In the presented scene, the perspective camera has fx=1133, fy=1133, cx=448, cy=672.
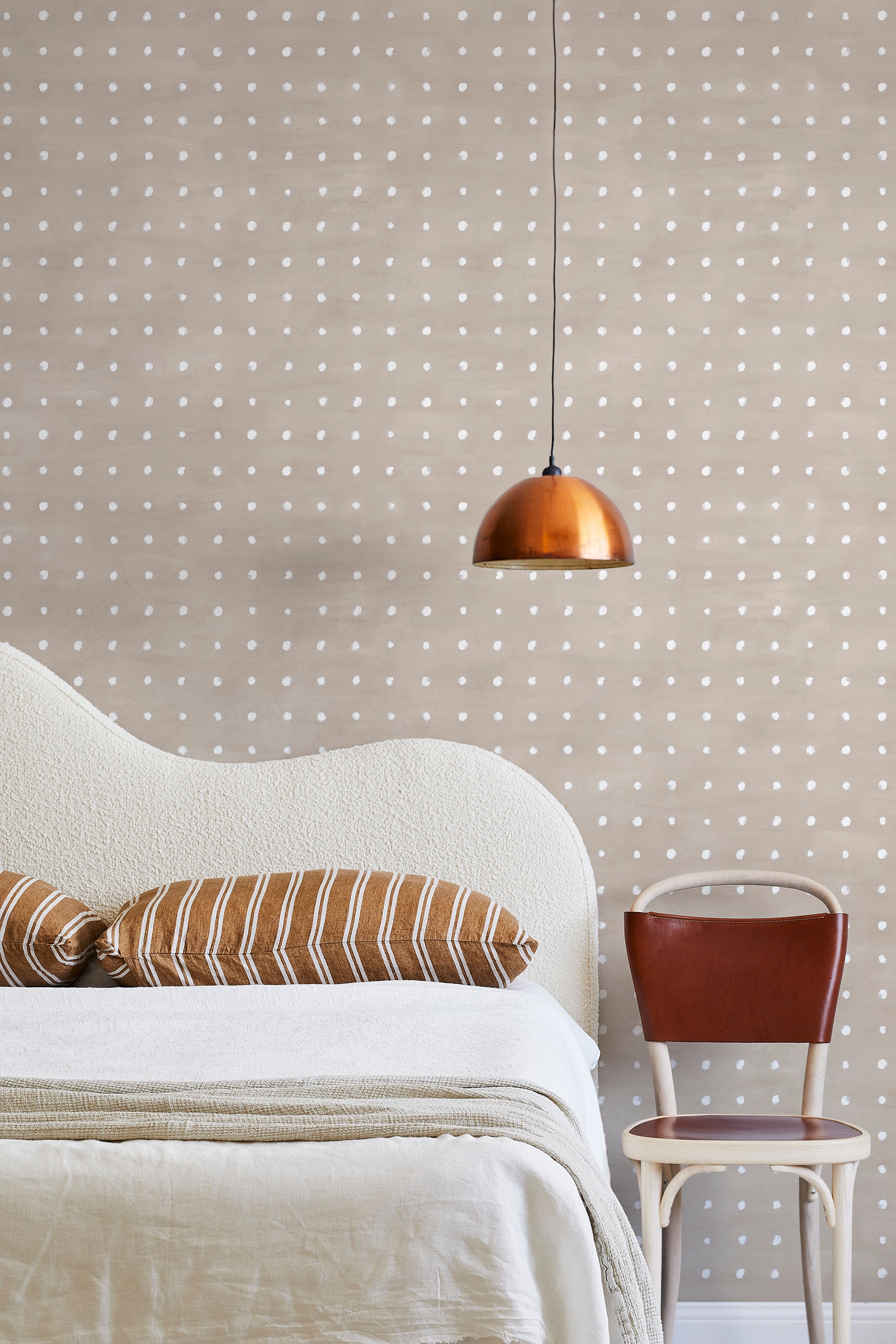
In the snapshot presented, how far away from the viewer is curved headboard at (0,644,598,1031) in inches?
96.7

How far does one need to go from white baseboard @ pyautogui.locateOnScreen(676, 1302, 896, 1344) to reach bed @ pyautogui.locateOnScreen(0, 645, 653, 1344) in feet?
2.11

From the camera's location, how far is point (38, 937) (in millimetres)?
2164

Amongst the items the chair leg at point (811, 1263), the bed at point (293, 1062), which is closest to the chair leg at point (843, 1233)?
the chair leg at point (811, 1263)

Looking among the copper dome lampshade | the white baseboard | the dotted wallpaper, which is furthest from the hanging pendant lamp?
the white baseboard

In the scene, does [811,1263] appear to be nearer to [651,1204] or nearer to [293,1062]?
[651,1204]

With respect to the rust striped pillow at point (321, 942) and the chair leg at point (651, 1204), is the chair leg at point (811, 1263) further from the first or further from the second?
the rust striped pillow at point (321, 942)

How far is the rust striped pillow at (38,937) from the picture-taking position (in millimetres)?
2162

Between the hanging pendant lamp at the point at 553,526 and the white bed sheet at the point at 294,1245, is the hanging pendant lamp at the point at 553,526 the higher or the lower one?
the higher one

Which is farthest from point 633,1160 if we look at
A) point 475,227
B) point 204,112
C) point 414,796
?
point 204,112

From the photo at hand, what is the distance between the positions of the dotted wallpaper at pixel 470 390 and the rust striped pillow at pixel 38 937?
481 millimetres

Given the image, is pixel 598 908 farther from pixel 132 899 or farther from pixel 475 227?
pixel 475 227

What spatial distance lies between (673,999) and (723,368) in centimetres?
139

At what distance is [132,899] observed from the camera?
7.97ft

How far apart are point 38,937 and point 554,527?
1244 millimetres
